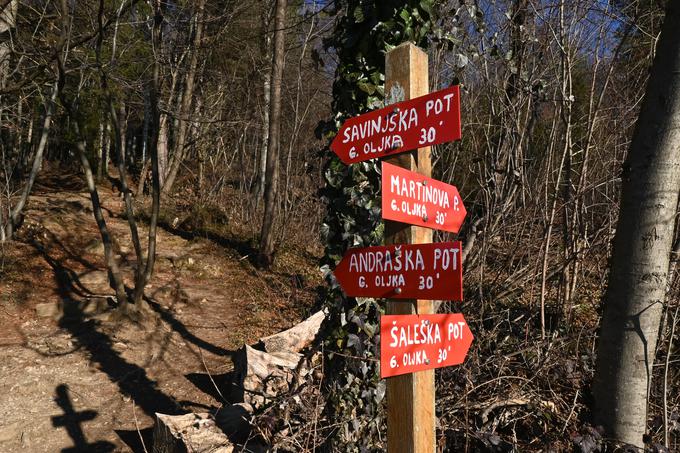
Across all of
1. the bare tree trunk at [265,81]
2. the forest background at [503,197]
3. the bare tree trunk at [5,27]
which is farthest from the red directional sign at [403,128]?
the bare tree trunk at [265,81]

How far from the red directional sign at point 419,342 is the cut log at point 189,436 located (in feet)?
7.32

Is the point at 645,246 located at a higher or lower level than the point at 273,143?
lower

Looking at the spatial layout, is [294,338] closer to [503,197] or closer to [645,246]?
[503,197]

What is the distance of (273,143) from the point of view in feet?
34.6

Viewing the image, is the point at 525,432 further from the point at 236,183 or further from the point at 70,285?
the point at 236,183

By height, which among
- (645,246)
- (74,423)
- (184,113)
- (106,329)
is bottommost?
(74,423)

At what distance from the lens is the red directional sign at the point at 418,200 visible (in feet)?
6.99

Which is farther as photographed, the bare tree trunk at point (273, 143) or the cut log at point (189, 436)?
the bare tree trunk at point (273, 143)

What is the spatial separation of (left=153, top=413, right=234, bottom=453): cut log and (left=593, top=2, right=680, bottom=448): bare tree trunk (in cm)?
272

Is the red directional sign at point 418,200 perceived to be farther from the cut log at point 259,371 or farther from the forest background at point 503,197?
the cut log at point 259,371

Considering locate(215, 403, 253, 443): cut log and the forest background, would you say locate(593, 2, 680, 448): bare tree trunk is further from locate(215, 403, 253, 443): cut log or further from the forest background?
locate(215, 403, 253, 443): cut log

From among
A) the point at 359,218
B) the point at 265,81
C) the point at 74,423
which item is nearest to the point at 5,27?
the point at 74,423

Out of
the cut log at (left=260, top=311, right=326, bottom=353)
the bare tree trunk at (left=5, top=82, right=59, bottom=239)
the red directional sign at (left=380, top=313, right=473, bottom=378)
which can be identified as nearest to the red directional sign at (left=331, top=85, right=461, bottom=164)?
the red directional sign at (left=380, top=313, right=473, bottom=378)

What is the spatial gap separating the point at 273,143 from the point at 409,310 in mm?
8708
